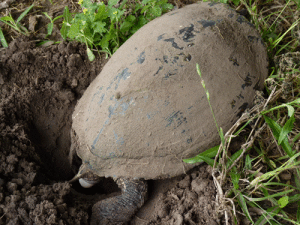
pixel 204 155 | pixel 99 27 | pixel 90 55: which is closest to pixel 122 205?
pixel 204 155

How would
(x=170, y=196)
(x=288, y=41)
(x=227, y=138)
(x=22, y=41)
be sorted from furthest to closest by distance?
(x=22, y=41) < (x=288, y=41) < (x=170, y=196) < (x=227, y=138)

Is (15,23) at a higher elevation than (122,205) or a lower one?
higher

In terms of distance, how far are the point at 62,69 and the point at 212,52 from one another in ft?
4.95

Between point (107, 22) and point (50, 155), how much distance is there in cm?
141

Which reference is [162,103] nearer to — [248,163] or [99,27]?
[248,163]

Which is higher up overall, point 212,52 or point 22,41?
point 212,52

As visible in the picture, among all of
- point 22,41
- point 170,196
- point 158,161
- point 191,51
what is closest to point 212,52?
point 191,51

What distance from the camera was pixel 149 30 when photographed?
217cm

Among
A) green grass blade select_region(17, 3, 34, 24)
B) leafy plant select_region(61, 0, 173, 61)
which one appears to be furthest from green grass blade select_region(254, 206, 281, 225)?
green grass blade select_region(17, 3, 34, 24)

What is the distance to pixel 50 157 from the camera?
252 cm

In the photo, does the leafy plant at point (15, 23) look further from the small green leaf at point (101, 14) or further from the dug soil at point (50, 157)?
the small green leaf at point (101, 14)

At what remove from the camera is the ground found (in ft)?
6.31

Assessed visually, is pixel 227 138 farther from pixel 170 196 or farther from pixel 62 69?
pixel 62 69

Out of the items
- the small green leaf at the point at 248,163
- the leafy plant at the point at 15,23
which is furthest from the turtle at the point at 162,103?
the leafy plant at the point at 15,23
